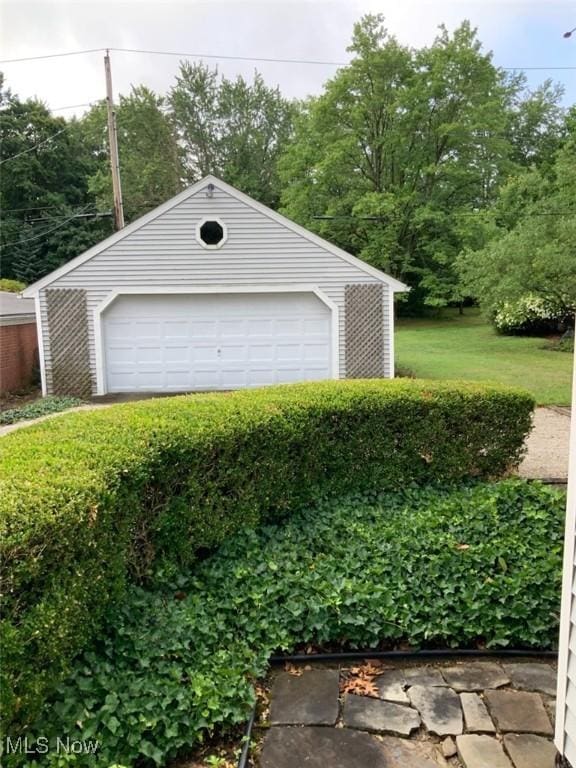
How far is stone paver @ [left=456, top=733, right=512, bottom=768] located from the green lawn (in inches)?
348

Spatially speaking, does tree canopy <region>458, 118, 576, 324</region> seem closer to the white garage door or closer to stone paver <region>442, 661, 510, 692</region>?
the white garage door

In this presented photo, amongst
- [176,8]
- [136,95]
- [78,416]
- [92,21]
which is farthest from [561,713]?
[136,95]

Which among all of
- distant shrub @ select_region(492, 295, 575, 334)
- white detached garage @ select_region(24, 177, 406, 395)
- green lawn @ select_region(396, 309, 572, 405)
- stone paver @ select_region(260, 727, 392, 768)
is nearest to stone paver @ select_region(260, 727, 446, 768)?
stone paver @ select_region(260, 727, 392, 768)

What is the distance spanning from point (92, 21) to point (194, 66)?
117ft

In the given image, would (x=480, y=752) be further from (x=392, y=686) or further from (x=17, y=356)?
(x=17, y=356)

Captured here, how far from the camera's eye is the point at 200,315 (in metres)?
12.0

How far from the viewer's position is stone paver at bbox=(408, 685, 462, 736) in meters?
2.64

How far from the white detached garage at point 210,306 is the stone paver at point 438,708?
9.26 metres

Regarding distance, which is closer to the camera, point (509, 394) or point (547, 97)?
point (509, 394)

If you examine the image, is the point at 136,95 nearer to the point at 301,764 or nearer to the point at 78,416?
the point at 78,416

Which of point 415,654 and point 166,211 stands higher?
point 166,211
